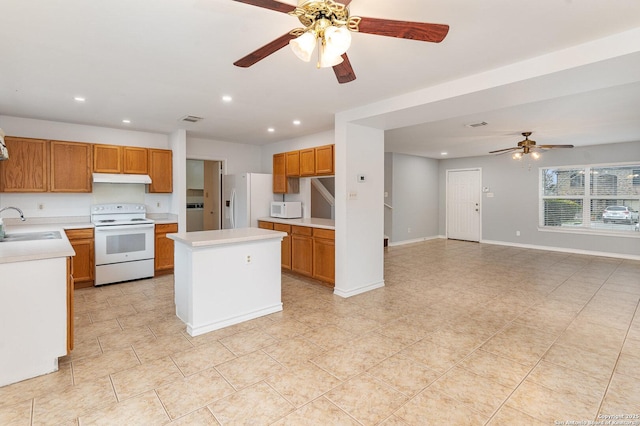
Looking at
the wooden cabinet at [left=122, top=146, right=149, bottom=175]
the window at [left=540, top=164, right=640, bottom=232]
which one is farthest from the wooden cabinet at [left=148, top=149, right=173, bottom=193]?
the window at [left=540, top=164, right=640, bottom=232]

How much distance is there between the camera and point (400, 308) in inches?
142

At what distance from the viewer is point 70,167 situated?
4504mm

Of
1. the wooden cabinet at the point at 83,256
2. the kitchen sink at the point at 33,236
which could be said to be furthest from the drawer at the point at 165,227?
the kitchen sink at the point at 33,236

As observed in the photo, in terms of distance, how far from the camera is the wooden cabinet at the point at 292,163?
541 cm

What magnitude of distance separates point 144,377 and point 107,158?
379 cm

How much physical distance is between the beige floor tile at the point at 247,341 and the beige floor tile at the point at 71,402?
0.88m

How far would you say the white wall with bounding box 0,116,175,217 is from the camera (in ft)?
14.2

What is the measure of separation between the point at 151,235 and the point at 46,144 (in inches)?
70.9

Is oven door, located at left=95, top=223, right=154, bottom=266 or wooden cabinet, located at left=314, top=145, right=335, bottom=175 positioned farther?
wooden cabinet, located at left=314, top=145, right=335, bottom=175

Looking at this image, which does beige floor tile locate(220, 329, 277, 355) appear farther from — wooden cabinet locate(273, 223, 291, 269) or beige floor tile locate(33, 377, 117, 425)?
wooden cabinet locate(273, 223, 291, 269)

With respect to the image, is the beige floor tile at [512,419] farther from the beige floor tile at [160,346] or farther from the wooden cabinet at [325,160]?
the wooden cabinet at [325,160]

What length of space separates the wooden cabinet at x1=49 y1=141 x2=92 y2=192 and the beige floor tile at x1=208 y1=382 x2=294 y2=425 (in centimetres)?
416

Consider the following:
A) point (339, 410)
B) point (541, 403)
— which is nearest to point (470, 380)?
point (541, 403)

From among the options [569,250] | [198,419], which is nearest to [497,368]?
[198,419]
